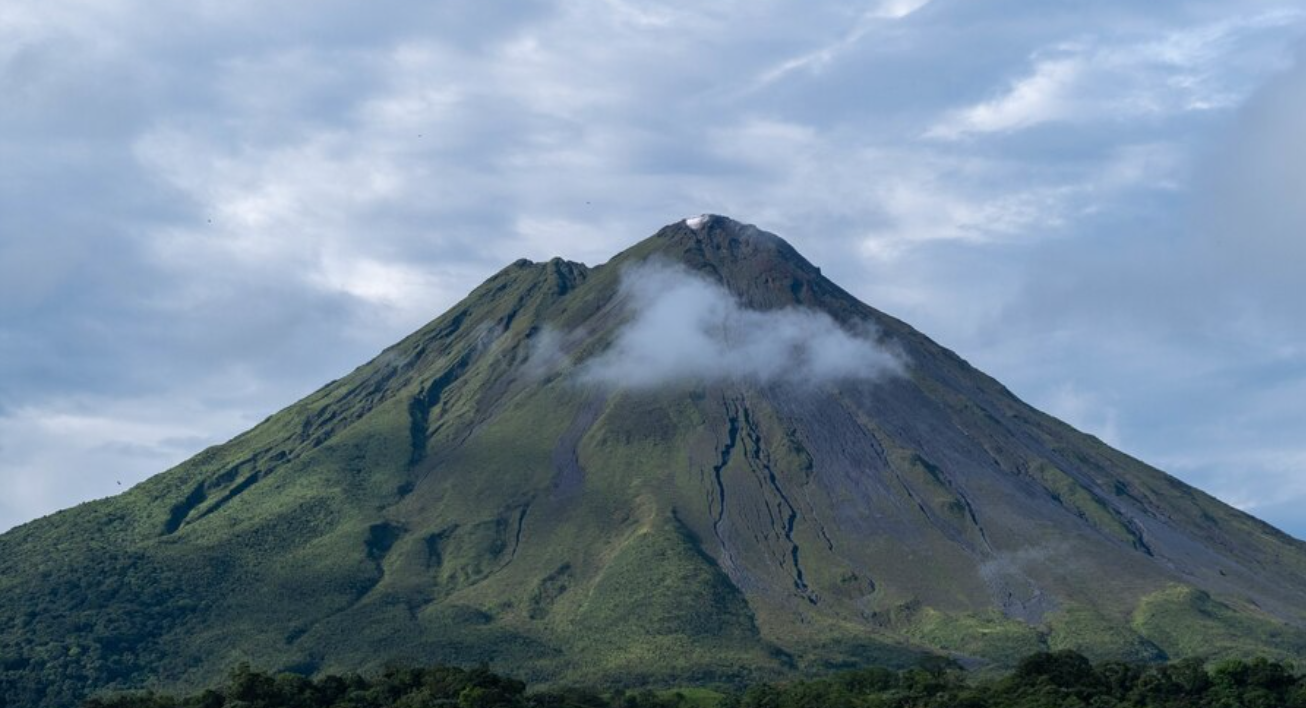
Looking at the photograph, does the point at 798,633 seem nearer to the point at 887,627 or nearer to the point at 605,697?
the point at 887,627

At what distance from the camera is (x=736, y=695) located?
145 m

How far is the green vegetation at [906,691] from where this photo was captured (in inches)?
4498

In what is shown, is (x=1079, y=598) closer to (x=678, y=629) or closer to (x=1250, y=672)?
(x=678, y=629)

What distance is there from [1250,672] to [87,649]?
108 m

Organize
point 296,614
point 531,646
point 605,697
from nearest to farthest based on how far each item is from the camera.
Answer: point 605,697 → point 531,646 → point 296,614

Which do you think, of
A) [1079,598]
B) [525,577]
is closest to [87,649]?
[525,577]

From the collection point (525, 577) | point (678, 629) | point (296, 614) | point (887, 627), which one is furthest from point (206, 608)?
point (887, 627)

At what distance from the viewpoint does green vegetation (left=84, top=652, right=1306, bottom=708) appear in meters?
114

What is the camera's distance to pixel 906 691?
409ft

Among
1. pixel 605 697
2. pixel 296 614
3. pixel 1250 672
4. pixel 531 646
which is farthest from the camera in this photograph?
pixel 296 614

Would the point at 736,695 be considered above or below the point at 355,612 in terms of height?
below

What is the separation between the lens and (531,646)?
180875 millimetres

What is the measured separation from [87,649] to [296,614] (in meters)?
18.8

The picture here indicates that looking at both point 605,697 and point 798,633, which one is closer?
point 605,697
